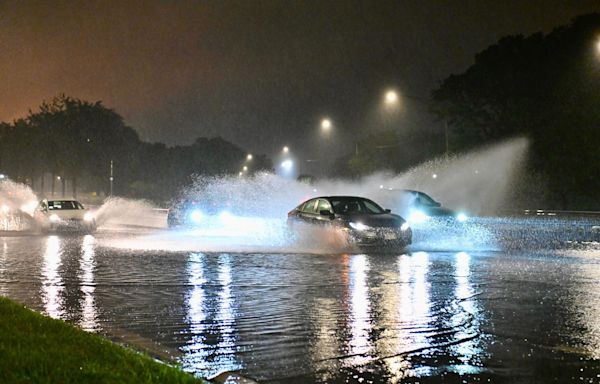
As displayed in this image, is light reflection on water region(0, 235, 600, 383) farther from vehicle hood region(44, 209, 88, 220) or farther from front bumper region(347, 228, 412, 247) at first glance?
vehicle hood region(44, 209, 88, 220)

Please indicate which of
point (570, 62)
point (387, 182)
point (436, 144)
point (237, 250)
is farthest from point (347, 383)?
point (436, 144)

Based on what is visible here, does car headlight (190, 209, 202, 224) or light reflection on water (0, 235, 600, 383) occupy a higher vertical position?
car headlight (190, 209, 202, 224)

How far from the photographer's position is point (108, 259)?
17125mm

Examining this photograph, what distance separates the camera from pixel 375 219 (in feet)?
63.3

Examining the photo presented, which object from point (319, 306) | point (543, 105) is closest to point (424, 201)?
point (319, 306)

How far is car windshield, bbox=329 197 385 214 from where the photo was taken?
20.2 meters

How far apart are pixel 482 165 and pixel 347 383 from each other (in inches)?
2121

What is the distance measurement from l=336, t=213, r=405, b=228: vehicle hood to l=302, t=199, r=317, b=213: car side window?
158 centimetres

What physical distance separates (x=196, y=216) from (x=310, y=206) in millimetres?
12996

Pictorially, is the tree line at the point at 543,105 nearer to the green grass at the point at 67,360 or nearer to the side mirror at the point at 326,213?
the side mirror at the point at 326,213

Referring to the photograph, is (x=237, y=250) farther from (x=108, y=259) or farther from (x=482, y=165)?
(x=482, y=165)

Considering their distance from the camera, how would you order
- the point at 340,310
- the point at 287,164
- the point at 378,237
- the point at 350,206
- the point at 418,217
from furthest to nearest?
the point at 287,164
the point at 418,217
the point at 350,206
the point at 378,237
the point at 340,310

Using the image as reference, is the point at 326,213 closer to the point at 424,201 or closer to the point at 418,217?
the point at 418,217

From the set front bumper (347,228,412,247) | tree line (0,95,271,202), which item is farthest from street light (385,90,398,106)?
tree line (0,95,271,202)
